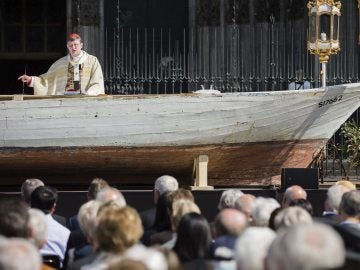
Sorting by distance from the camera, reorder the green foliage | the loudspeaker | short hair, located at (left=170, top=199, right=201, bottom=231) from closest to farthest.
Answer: short hair, located at (left=170, top=199, right=201, bottom=231) < the loudspeaker < the green foliage

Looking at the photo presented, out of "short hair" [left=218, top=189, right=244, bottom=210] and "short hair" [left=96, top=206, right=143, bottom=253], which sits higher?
"short hair" [left=96, top=206, right=143, bottom=253]

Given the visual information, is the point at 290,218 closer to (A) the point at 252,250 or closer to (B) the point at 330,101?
(A) the point at 252,250

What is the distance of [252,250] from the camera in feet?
14.9

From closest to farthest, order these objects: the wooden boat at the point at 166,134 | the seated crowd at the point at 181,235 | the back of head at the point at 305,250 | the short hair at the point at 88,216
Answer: the back of head at the point at 305,250 < the seated crowd at the point at 181,235 < the short hair at the point at 88,216 < the wooden boat at the point at 166,134

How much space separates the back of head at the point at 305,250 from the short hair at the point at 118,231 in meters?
1.04

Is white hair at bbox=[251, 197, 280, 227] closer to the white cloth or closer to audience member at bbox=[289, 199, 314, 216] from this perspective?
audience member at bbox=[289, 199, 314, 216]

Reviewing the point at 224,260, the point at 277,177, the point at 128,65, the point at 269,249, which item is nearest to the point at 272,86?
the point at 128,65

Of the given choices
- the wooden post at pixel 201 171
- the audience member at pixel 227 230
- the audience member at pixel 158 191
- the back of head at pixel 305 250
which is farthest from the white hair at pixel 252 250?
the wooden post at pixel 201 171

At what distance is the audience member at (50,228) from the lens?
7.82m

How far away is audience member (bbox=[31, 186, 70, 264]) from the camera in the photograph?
7820mm

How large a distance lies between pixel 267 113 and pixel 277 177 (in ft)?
3.61

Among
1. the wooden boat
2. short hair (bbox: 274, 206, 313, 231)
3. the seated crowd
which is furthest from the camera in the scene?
the wooden boat

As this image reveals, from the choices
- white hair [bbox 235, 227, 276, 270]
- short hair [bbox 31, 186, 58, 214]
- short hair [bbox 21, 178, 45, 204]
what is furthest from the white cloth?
white hair [bbox 235, 227, 276, 270]

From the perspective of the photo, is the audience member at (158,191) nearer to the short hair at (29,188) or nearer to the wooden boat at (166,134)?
the short hair at (29,188)
